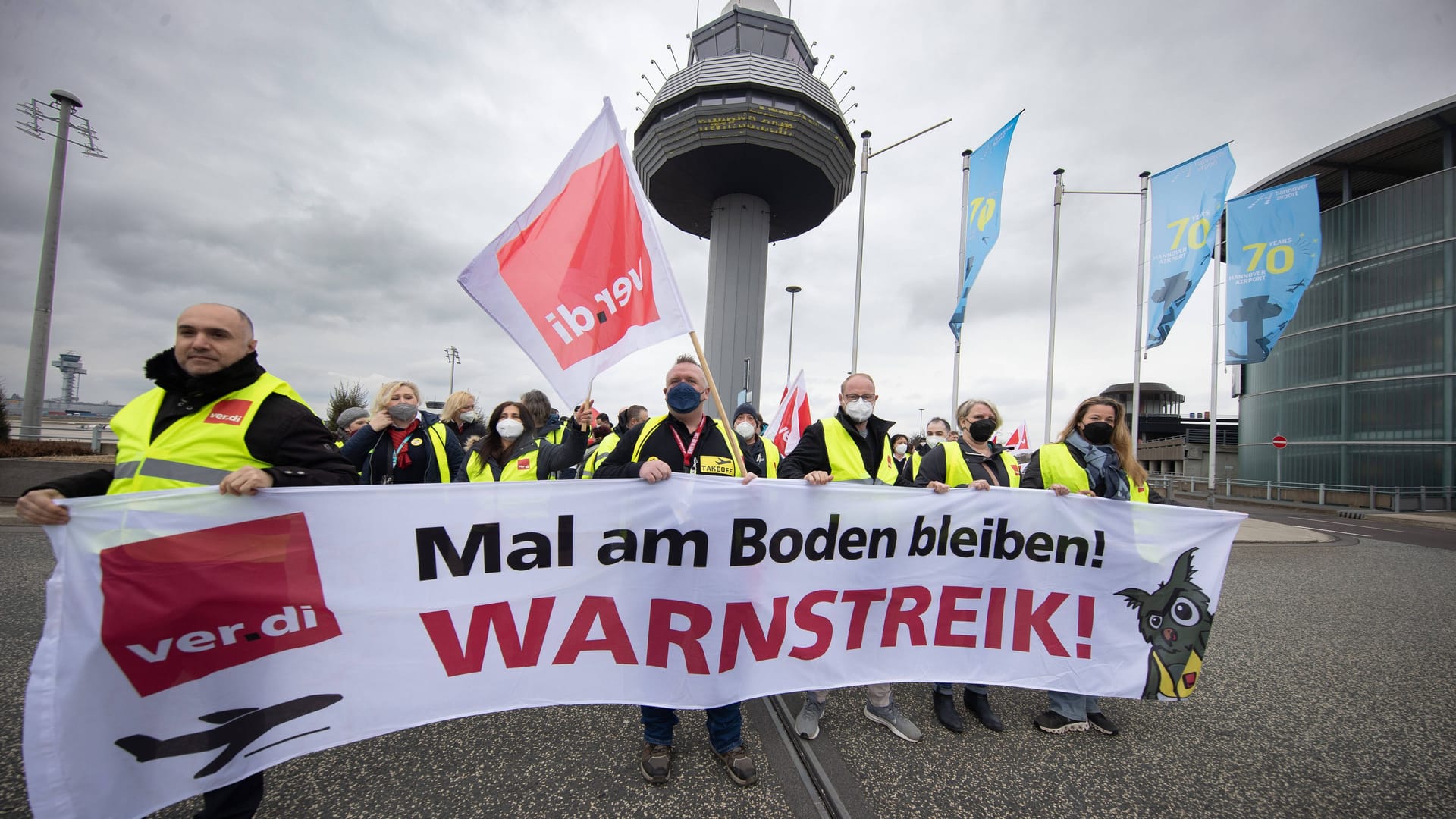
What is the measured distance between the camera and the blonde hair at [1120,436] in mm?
3459

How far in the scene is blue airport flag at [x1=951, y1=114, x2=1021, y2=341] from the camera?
36.2ft

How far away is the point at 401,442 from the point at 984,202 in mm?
11257

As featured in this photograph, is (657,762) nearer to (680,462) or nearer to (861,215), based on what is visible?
A: (680,462)

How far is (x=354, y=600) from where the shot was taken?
2.21 meters

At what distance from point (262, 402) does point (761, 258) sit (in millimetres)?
27127

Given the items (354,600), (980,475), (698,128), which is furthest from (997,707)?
(698,128)

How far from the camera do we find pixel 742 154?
25.4 metres

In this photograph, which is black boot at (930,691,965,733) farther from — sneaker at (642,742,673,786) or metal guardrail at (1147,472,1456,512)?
metal guardrail at (1147,472,1456,512)

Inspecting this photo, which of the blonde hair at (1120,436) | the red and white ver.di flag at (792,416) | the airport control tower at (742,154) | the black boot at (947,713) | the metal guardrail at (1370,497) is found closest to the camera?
the black boot at (947,713)

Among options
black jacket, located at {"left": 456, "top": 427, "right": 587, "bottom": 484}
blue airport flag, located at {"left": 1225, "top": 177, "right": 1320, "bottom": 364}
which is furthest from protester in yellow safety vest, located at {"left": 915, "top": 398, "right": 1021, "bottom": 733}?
blue airport flag, located at {"left": 1225, "top": 177, "right": 1320, "bottom": 364}

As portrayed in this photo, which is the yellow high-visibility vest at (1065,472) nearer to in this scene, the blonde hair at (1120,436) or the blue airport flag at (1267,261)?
the blonde hair at (1120,436)

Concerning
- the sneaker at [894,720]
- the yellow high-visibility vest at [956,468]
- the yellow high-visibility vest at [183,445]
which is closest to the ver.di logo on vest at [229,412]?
the yellow high-visibility vest at [183,445]

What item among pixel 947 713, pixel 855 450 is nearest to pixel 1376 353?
pixel 947 713

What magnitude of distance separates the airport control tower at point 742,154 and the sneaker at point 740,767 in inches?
886
